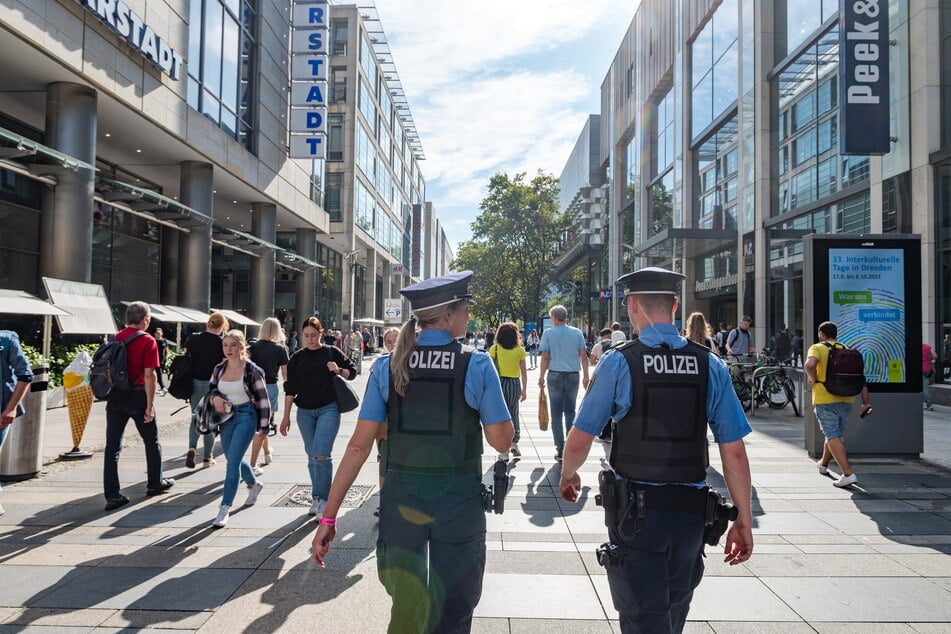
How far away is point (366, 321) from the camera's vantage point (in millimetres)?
36875

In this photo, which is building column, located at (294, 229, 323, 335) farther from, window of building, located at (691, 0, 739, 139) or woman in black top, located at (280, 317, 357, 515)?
woman in black top, located at (280, 317, 357, 515)

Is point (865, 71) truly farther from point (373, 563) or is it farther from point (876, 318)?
point (373, 563)

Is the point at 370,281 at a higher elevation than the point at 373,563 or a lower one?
higher

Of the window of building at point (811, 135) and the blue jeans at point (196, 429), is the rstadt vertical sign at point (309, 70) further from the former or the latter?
the blue jeans at point (196, 429)

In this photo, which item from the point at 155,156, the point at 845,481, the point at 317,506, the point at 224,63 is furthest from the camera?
the point at 224,63

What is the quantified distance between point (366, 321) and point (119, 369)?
31.5m

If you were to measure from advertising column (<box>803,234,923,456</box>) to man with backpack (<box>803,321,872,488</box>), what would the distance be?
1164 mm

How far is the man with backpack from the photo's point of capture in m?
6.44

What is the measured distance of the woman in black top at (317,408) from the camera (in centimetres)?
525

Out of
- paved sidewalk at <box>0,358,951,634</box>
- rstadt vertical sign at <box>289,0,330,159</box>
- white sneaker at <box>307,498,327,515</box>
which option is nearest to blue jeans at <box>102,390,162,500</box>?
paved sidewalk at <box>0,358,951,634</box>

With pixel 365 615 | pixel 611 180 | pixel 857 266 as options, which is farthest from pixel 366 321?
pixel 365 615

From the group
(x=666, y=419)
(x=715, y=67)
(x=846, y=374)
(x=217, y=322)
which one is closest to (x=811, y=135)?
(x=715, y=67)

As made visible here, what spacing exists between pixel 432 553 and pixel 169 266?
26420 mm

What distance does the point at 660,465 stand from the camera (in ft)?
8.05
